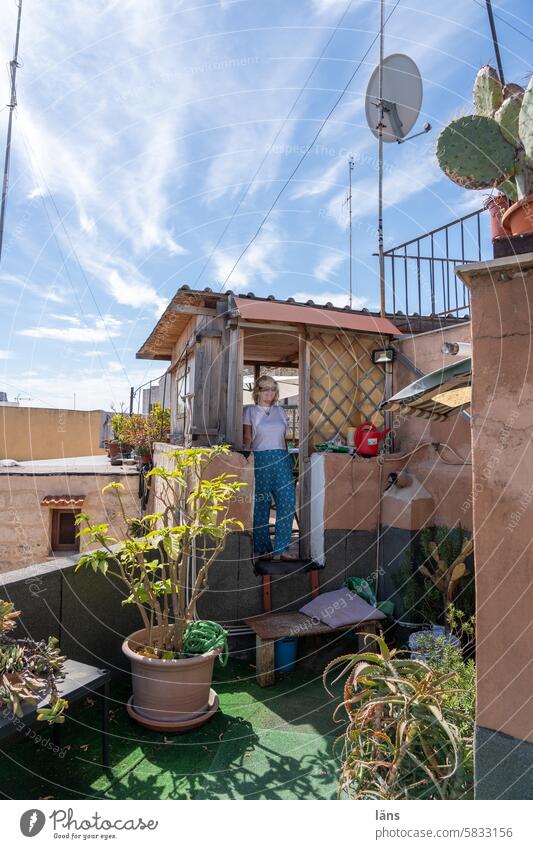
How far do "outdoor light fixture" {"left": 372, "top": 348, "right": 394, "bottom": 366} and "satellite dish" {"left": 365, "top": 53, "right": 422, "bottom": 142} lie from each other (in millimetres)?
2209

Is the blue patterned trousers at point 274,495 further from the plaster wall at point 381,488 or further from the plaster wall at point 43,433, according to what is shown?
the plaster wall at point 43,433

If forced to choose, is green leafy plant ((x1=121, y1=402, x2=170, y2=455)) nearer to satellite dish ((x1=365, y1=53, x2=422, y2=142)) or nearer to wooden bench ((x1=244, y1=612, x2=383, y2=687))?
wooden bench ((x1=244, y1=612, x2=383, y2=687))

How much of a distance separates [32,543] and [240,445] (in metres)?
4.63

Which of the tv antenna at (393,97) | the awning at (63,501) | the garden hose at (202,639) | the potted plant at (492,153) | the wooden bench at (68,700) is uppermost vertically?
the tv antenna at (393,97)

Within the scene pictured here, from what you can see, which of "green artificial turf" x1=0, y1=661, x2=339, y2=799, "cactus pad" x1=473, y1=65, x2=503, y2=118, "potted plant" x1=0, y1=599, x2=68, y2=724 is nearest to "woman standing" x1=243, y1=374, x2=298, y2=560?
"green artificial turf" x1=0, y1=661, x2=339, y2=799

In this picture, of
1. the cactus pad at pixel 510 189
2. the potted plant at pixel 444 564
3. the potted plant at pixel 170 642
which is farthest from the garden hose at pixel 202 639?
the cactus pad at pixel 510 189

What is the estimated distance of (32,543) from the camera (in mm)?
7629

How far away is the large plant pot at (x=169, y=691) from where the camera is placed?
117 inches

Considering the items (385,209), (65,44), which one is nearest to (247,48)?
(65,44)

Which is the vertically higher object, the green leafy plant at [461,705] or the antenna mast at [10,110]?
the antenna mast at [10,110]

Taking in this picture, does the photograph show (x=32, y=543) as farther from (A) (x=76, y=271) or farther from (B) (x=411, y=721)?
(B) (x=411, y=721)

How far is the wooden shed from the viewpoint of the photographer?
15.9ft

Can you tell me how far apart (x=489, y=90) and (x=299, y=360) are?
9.69 feet

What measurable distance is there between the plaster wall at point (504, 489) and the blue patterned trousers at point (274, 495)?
9.25ft
